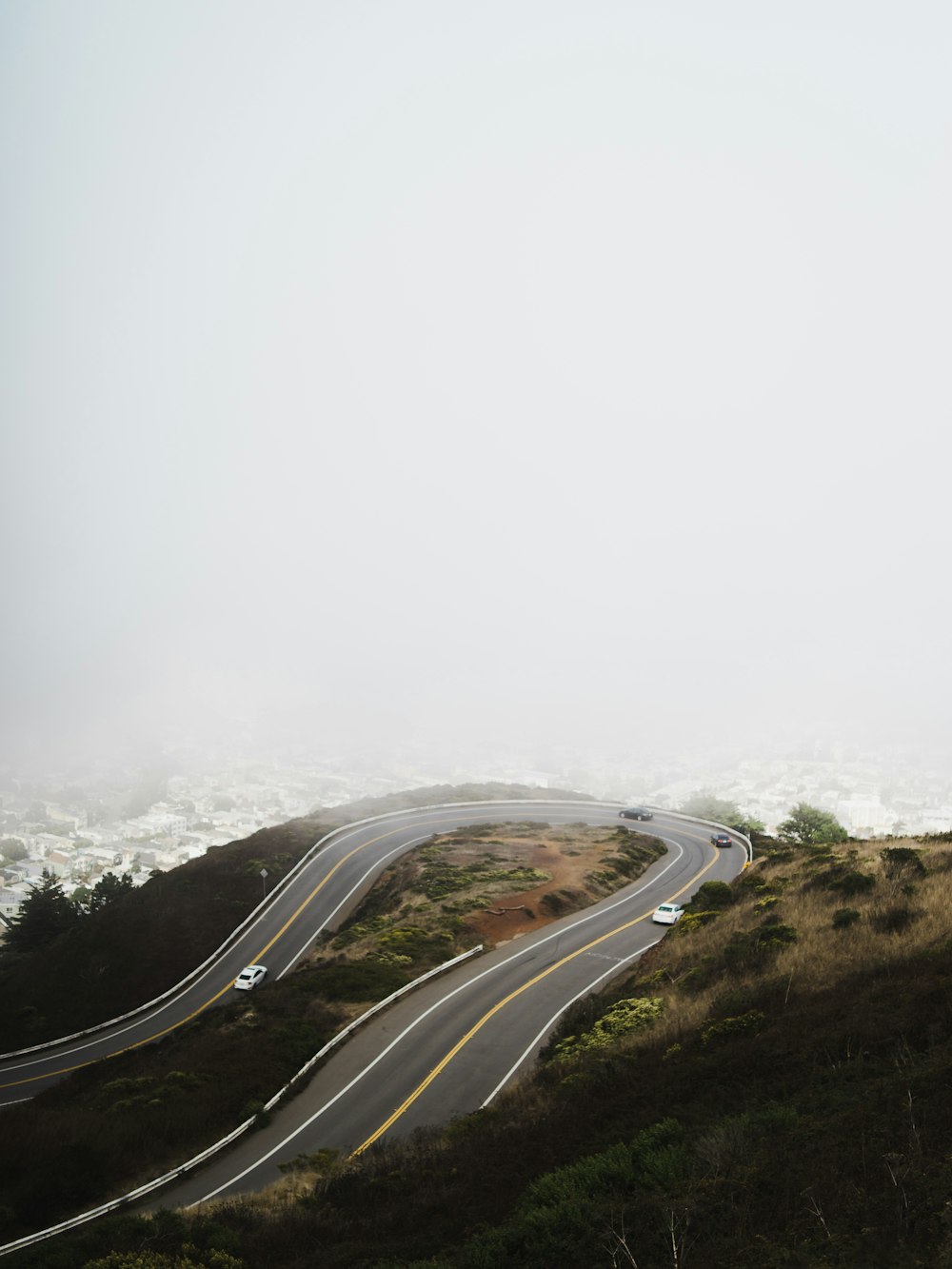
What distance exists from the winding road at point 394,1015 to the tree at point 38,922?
817 inches

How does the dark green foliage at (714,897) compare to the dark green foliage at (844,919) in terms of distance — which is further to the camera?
the dark green foliage at (714,897)

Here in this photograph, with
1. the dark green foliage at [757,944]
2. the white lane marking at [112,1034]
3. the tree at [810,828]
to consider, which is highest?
the dark green foliage at [757,944]

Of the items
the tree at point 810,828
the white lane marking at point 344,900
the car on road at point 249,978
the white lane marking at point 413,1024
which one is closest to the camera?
the white lane marking at point 413,1024

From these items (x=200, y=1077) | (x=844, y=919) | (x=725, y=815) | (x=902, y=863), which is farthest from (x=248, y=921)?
(x=725, y=815)

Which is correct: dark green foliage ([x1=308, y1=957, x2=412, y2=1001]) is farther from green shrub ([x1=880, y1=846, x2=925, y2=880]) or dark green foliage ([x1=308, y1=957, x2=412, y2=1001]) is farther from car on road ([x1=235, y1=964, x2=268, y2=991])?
green shrub ([x1=880, y1=846, x2=925, y2=880])

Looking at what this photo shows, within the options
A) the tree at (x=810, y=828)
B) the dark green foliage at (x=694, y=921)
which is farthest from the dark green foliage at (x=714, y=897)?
the tree at (x=810, y=828)

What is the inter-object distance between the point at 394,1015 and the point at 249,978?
52.1 ft

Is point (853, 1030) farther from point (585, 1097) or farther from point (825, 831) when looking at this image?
point (825, 831)

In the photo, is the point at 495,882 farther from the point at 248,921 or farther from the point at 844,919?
the point at 844,919

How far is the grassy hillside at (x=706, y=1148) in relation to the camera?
9.34m

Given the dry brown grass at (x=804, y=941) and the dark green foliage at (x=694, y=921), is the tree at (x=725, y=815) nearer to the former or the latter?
the dark green foliage at (x=694, y=921)

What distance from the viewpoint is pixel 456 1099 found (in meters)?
22.3

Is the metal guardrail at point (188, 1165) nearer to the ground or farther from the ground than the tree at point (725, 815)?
farther from the ground

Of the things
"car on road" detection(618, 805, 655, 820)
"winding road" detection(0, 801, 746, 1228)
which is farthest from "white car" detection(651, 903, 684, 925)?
"car on road" detection(618, 805, 655, 820)
